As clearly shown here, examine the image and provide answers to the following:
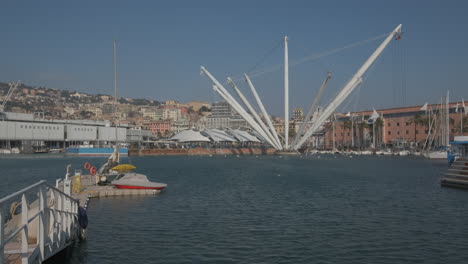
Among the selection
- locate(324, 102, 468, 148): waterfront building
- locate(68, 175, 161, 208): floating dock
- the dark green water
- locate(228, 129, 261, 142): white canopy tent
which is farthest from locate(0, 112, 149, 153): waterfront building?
the dark green water

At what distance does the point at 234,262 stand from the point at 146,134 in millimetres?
137012

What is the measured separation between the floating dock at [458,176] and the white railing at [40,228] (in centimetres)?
2157

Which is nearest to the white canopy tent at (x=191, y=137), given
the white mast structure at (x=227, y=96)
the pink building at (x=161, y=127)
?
the white mast structure at (x=227, y=96)

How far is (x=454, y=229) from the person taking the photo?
14203 mm

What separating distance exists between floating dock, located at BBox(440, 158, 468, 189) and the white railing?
2157cm

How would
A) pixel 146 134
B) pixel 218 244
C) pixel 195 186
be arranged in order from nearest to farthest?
Answer: pixel 218 244 < pixel 195 186 < pixel 146 134

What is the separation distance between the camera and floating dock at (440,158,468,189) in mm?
24891

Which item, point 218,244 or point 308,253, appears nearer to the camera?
point 308,253

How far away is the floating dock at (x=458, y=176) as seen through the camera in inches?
980

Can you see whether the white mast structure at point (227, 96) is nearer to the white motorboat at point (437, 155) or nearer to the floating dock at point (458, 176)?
the white motorboat at point (437, 155)

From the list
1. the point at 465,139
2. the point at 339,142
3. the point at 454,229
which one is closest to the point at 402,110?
the point at 339,142

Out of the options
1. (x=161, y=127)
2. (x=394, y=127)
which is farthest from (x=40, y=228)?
(x=161, y=127)

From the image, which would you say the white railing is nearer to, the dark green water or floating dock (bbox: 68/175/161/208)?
the dark green water

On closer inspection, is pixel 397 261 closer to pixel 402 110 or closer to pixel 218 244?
pixel 218 244
